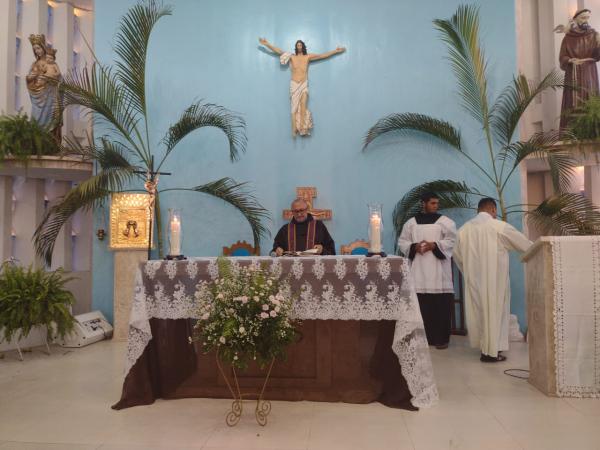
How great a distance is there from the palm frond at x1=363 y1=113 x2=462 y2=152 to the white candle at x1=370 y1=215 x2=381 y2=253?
3384mm

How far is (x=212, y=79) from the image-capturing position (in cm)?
755

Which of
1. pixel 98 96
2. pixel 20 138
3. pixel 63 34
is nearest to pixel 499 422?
pixel 98 96

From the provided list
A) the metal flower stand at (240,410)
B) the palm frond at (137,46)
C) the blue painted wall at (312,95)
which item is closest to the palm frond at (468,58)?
the blue painted wall at (312,95)

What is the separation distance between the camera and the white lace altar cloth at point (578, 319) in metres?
3.80

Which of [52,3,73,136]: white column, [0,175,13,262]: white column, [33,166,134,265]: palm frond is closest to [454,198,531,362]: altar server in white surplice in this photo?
[33,166,134,265]: palm frond

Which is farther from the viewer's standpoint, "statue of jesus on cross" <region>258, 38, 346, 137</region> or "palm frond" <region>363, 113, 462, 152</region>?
"statue of jesus on cross" <region>258, 38, 346, 137</region>

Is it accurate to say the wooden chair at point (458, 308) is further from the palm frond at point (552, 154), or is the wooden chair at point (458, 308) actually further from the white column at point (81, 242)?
the white column at point (81, 242)

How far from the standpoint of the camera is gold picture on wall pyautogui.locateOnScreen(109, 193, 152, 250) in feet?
22.9

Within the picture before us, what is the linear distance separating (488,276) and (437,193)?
1.82 m

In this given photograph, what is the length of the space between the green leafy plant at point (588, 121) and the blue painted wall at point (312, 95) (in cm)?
107

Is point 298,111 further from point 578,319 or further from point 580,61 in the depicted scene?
point 578,319

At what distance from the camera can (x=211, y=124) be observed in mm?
6781

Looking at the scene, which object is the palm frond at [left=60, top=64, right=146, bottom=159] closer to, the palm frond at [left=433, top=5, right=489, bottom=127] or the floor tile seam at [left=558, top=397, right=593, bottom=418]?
the palm frond at [left=433, top=5, right=489, bottom=127]

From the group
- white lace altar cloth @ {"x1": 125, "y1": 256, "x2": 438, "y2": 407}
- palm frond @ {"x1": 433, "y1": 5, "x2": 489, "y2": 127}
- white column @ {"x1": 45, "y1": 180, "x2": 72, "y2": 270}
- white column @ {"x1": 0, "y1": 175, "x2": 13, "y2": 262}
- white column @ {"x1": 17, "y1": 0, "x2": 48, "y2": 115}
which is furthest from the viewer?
white column @ {"x1": 45, "y1": 180, "x2": 72, "y2": 270}
